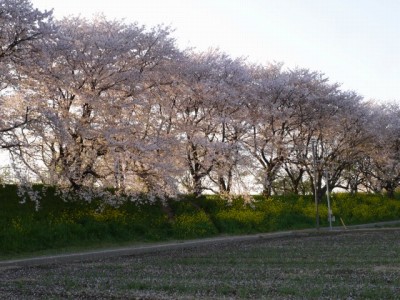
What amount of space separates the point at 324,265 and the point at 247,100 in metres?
30.9

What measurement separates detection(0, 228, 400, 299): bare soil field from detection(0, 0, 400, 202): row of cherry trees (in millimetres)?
9858

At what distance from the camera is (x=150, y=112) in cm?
3831

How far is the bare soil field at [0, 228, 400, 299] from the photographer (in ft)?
41.2

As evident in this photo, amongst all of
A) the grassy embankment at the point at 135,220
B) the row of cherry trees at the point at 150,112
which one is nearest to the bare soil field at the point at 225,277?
the grassy embankment at the point at 135,220

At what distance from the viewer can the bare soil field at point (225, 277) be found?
495 inches

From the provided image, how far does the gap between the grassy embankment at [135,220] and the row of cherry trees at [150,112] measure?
151 centimetres

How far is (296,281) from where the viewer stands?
14125 mm

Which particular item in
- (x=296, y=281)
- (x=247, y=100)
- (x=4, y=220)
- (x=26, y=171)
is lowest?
(x=296, y=281)

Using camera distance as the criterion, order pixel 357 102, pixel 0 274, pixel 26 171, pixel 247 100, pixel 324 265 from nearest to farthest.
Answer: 1. pixel 324 265
2. pixel 0 274
3. pixel 26 171
4. pixel 247 100
5. pixel 357 102

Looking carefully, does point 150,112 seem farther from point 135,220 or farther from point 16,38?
point 16,38

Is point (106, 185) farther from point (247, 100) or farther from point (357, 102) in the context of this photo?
point (357, 102)

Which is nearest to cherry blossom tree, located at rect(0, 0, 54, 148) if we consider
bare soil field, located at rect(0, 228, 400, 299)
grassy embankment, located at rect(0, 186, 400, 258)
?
grassy embankment, located at rect(0, 186, 400, 258)

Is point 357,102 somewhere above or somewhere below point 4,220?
above

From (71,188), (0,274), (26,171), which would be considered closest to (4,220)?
(26,171)
